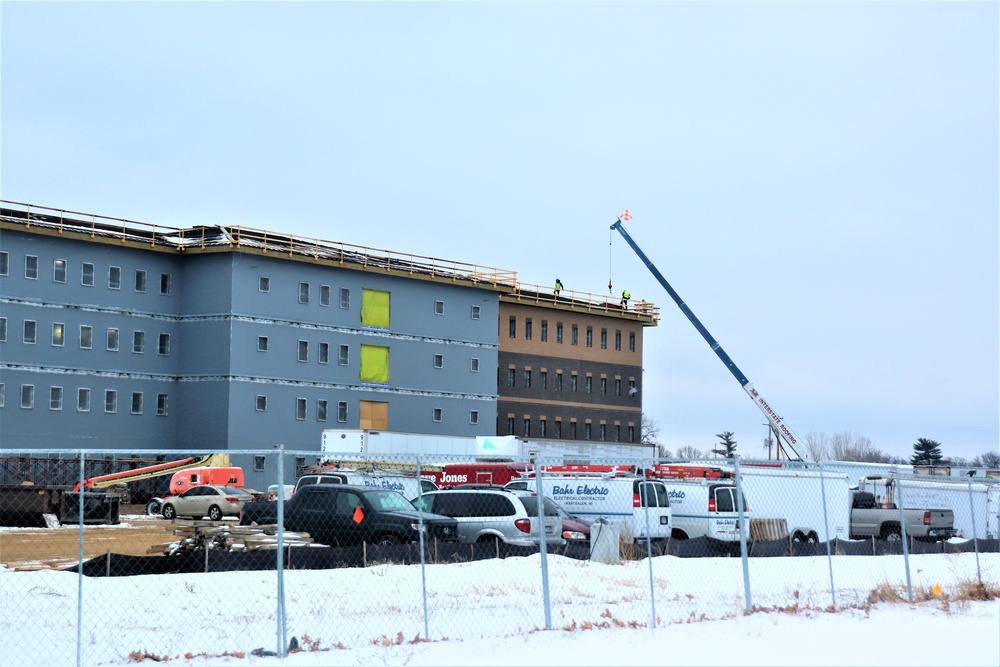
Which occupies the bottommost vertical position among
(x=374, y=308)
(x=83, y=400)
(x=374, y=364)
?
(x=83, y=400)

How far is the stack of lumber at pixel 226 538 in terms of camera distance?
74.2ft

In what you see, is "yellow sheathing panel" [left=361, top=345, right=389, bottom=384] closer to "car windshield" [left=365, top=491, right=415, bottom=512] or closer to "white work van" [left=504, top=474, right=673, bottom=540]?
"white work van" [left=504, top=474, right=673, bottom=540]

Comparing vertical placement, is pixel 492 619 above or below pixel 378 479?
below

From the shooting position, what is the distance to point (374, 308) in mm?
72875

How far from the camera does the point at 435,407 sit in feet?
247

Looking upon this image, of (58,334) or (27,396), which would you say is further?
(58,334)

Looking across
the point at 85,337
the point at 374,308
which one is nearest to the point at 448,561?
the point at 85,337

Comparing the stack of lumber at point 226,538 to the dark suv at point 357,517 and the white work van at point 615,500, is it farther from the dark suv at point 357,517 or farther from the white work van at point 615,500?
the white work van at point 615,500

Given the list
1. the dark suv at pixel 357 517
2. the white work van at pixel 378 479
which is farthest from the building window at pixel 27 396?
the dark suv at pixel 357 517

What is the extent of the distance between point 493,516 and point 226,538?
6239mm

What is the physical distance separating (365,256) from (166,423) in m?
15.8

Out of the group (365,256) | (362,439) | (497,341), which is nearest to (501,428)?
(497,341)

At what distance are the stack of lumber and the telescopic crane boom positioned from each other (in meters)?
46.4

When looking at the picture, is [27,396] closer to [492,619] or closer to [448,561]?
[448,561]
